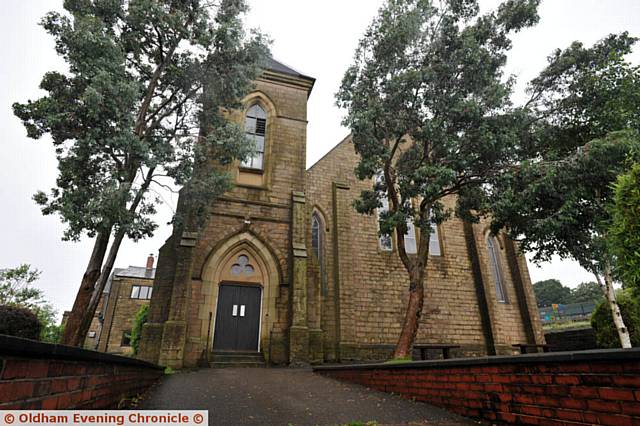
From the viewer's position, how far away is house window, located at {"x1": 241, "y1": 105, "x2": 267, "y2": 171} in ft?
44.5

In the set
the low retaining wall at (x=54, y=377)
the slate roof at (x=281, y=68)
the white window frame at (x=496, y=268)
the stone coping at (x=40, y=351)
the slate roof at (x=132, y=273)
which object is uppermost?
the slate roof at (x=281, y=68)

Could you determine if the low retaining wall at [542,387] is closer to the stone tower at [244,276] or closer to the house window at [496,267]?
the stone tower at [244,276]

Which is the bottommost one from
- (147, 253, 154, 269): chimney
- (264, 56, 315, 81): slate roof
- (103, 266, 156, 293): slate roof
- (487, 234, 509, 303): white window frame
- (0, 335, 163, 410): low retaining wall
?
(0, 335, 163, 410): low retaining wall

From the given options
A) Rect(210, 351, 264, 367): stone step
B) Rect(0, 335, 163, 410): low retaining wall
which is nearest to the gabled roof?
Rect(210, 351, 264, 367): stone step

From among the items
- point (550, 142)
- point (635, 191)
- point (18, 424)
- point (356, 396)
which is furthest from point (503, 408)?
point (550, 142)

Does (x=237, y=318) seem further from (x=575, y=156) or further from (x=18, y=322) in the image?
(x=575, y=156)

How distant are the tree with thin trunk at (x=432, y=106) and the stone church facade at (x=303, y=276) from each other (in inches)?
131

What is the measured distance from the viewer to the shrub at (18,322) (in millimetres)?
7656

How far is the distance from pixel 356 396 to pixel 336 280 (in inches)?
312

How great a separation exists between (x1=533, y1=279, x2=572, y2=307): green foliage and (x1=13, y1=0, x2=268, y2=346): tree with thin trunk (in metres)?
68.0

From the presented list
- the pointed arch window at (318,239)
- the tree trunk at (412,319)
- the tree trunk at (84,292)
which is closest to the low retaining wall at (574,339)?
the tree trunk at (412,319)

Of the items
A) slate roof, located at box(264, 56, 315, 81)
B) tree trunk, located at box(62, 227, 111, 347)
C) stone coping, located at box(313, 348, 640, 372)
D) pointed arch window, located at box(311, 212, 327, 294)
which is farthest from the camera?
slate roof, located at box(264, 56, 315, 81)

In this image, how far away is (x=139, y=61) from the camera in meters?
9.56

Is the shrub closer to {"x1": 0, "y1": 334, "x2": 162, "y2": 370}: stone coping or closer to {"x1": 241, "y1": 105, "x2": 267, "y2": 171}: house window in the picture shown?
{"x1": 0, "y1": 334, "x2": 162, "y2": 370}: stone coping
